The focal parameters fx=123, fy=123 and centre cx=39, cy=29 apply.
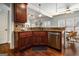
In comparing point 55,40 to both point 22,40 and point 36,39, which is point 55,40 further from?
point 22,40

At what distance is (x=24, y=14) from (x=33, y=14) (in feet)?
0.63

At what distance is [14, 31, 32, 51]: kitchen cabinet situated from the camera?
263cm

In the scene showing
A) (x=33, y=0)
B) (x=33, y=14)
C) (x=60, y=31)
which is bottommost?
(x=60, y=31)

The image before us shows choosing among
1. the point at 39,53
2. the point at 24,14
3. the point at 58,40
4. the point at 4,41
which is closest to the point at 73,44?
the point at 58,40

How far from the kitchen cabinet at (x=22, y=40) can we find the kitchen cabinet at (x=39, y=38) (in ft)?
0.30

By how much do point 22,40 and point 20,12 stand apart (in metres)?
0.60

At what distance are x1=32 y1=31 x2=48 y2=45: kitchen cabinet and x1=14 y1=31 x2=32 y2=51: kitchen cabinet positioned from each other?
90mm

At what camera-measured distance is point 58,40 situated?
2.65 meters

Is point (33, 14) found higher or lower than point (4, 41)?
higher

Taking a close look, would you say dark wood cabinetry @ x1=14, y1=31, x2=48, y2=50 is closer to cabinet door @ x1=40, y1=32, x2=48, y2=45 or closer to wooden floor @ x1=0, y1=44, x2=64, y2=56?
cabinet door @ x1=40, y1=32, x2=48, y2=45

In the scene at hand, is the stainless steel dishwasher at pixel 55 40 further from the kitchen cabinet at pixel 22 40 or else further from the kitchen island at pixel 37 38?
the kitchen cabinet at pixel 22 40

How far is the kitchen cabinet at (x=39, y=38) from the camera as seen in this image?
2.64 metres

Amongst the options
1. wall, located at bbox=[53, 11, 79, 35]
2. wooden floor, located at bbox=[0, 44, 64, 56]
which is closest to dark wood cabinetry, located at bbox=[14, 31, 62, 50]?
wooden floor, located at bbox=[0, 44, 64, 56]

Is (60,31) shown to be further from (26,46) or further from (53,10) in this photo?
(26,46)
